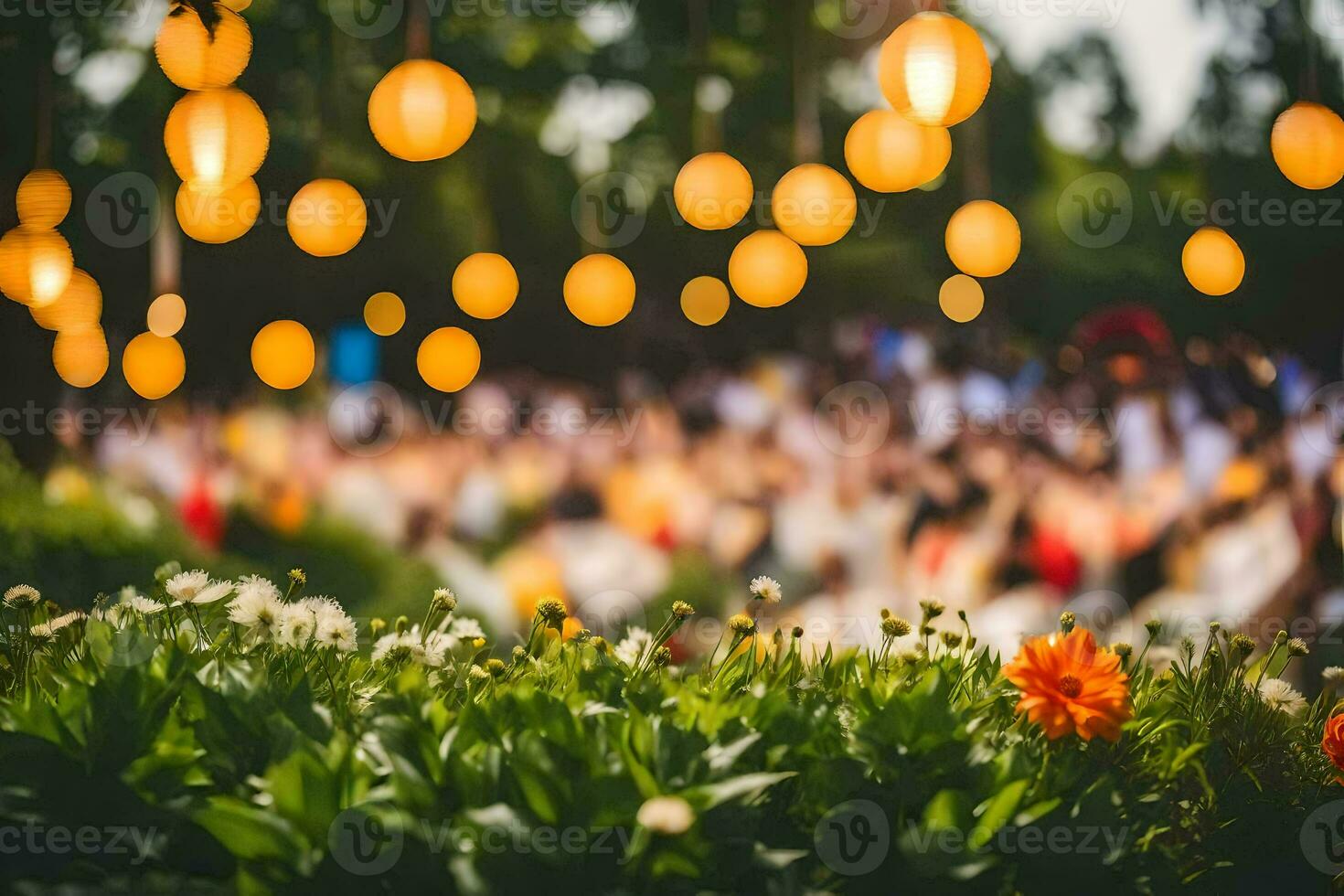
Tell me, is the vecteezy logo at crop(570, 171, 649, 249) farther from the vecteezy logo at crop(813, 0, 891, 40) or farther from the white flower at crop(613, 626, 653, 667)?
the white flower at crop(613, 626, 653, 667)

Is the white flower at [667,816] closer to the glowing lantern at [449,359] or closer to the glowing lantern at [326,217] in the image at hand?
the glowing lantern at [326,217]

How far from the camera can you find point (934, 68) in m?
2.38

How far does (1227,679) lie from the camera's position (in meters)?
1.43

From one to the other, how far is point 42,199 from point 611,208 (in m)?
3.09

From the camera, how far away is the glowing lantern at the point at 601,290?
3748mm

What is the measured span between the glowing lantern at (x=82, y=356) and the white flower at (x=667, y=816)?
4.29 meters

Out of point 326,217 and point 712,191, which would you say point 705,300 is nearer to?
point 712,191

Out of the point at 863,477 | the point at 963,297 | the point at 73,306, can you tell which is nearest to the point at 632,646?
the point at 73,306

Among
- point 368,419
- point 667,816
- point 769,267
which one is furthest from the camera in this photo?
point 368,419

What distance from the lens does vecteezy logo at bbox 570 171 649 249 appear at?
5.86m

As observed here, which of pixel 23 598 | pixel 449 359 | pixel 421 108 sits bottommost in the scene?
pixel 23 598

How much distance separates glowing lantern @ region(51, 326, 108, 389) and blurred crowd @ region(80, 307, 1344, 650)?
1323mm

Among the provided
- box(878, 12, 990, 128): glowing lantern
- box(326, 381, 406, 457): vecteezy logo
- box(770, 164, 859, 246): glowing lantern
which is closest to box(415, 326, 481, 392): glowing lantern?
box(326, 381, 406, 457): vecteezy logo

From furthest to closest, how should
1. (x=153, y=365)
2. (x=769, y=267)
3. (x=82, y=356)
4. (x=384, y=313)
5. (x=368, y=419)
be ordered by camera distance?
(x=368, y=419), (x=384, y=313), (x=82, y=356), (x=153, y=365), (x=769, y=267)
